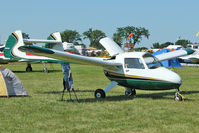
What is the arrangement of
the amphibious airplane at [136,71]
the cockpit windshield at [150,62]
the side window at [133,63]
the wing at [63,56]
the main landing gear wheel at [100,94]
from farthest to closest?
the main landing gear wheel at [100,94] → the side window at [133,63] → the cockpit windshield at [150,62] → the amphibious airplane at [136,71] → the wing at [63,56]

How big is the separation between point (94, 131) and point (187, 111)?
372cm

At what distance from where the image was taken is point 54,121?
8375 mm

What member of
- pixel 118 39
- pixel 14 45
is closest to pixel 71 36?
pixel 118 39

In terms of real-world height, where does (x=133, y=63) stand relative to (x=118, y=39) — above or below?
below

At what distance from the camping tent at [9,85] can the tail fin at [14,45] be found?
18.9 feet

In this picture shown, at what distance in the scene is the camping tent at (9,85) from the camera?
501 inches

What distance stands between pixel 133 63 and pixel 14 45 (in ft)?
33.1

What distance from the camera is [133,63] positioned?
41.0ft

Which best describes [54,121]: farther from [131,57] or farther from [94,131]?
[131,57]

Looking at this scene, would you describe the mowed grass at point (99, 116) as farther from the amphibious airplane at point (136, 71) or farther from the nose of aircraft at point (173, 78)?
the nose of aircraft at point (173, 78)

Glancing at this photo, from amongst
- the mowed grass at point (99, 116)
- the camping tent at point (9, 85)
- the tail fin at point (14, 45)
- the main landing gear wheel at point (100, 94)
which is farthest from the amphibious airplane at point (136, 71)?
the tail fin at point (14, 45)

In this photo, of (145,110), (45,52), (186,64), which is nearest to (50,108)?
(45,52)

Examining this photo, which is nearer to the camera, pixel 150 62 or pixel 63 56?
pixel 63 56

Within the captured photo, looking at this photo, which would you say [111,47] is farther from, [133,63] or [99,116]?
[99,116]
